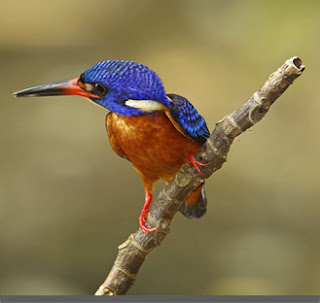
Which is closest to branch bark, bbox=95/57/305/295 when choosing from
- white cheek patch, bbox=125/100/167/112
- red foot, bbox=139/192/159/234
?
red foot, bbox=139/192/159/234

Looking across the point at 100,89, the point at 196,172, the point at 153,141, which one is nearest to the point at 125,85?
the point at 100,89

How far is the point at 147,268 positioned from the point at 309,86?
3.71 feet

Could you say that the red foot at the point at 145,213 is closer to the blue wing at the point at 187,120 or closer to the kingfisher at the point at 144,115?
the kingfisher at the point at 144,115

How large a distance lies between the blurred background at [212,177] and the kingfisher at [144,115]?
373 mm

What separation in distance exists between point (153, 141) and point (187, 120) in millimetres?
144

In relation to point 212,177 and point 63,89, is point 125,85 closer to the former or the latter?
point 63,89

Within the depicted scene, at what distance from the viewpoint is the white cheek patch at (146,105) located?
5.34 feet

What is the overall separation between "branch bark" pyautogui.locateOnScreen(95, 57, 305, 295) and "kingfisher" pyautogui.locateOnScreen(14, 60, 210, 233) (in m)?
0.04

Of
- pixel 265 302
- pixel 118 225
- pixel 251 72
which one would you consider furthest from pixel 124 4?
pixel 265 302

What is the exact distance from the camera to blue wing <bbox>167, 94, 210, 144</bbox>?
1.62 m

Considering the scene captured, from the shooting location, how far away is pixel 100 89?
1664 mm

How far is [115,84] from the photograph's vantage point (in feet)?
5.37

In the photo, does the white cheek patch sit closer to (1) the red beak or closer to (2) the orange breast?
(2) the orange breast

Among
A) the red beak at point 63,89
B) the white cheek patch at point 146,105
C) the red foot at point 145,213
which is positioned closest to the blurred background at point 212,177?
the red foot at point 145,213
